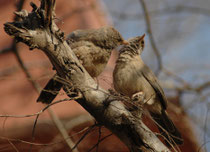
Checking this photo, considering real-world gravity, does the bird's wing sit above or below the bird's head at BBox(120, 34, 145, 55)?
below

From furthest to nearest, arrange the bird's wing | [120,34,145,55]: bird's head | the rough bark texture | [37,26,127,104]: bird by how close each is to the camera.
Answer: [120,34,145,55]: bird's head, the bird's wing, [37,26,127,104]: bird, the rough bark texture

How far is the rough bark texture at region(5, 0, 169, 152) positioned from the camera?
2.44 m

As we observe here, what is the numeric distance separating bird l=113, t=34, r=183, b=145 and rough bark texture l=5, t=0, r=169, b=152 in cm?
92

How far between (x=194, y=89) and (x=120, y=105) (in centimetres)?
308

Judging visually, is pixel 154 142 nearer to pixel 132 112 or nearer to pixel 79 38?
pixel 132 112

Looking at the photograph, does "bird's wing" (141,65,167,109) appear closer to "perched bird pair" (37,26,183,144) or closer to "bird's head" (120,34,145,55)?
"perched bird pair" (37,26,183,144)

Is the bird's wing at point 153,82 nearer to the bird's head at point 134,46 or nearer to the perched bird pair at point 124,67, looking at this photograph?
the perched bird pair at point 124,67

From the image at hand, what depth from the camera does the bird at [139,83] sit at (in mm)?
3574

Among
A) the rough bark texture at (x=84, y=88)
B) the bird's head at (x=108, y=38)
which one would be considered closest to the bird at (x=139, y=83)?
the bird's head at (x=108, y=38)

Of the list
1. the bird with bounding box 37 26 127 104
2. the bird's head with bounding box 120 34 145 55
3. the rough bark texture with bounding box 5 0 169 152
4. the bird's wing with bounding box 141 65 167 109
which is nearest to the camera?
the rough bark texture with bounding box 5 0 169 152

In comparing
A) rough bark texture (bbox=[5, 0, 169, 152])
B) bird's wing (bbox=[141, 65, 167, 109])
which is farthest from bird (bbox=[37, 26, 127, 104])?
rough bark texture (bbox=[5, 0, 169, 152])

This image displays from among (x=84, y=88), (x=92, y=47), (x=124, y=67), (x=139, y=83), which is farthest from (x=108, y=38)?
(x=84, y=88)

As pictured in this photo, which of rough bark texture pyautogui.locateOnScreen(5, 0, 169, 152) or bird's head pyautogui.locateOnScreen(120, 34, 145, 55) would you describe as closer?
rough bark texture pyautogui.locateOnScreen(5, 0, 169, 152)

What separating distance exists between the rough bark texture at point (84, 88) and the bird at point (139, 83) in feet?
3.02
